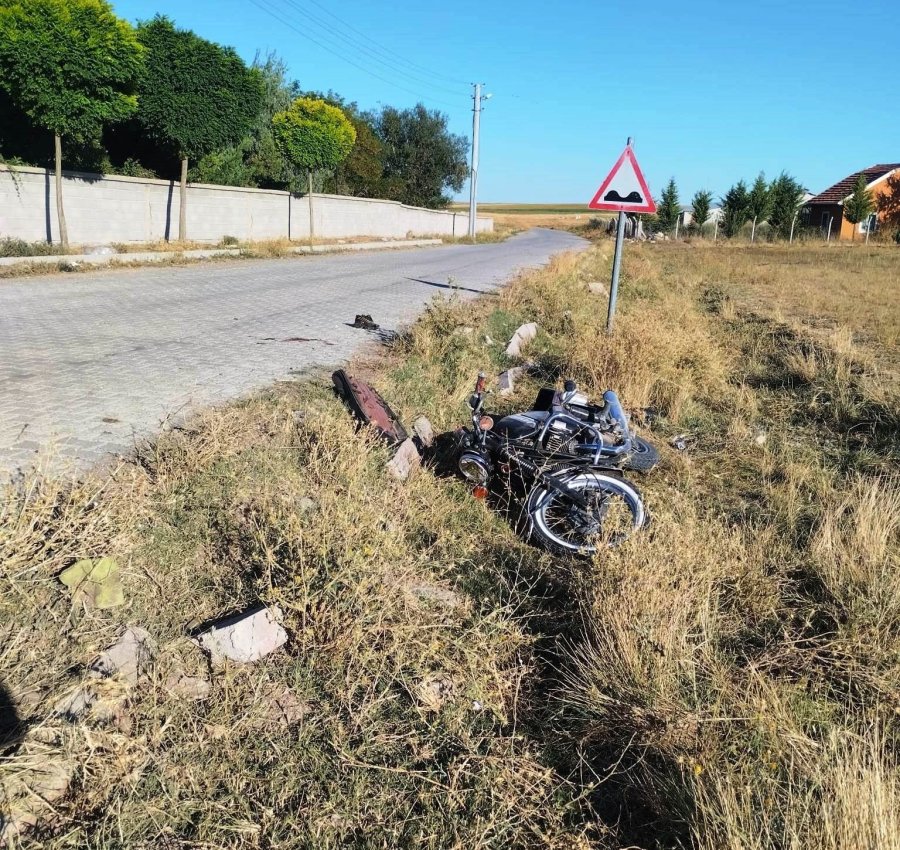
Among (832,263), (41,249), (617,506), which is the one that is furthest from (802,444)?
(832,263)

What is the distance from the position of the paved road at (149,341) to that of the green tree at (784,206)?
150ft

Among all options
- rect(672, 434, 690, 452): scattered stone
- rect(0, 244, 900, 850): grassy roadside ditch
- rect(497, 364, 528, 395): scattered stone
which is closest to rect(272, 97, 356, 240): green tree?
rect(497, 364, 528, 395): scattered stone

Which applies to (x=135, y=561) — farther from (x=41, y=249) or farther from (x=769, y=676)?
(x=41, y=249)

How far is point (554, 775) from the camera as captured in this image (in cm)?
261

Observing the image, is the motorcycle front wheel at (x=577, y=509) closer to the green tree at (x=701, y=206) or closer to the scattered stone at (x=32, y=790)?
the scattered stone at (x=32, y=790)

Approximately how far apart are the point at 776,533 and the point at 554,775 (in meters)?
2.78

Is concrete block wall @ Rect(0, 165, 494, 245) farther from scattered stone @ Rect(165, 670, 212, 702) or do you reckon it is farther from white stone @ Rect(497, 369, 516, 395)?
scattered stone @ Rect(165, 670, 212, 702)

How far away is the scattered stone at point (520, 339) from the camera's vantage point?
945 centimetres

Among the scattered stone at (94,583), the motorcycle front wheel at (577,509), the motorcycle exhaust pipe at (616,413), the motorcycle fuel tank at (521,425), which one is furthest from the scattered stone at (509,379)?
the scattered stone at (94,583)

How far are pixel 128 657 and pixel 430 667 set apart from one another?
122cm

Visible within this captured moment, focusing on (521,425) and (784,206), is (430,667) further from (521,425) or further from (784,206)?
(784,206)

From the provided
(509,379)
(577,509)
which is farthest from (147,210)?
(577,509)

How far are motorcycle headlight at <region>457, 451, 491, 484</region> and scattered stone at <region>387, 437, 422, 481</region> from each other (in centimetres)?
35

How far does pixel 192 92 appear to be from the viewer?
63.1ft
